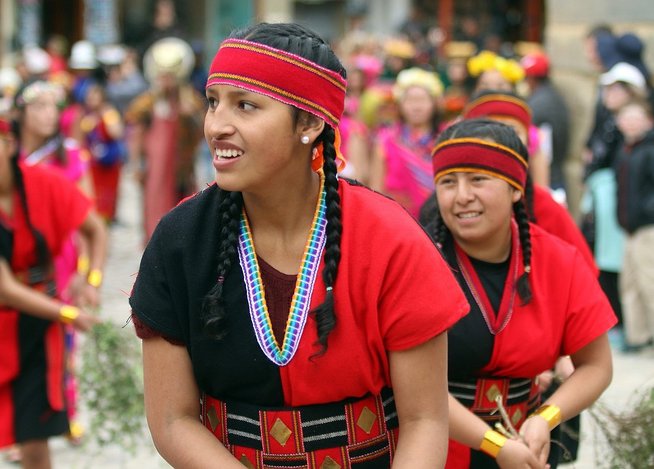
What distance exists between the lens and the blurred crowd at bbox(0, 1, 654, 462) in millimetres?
7109

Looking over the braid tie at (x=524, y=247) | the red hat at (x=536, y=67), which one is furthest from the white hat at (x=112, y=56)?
the braid tie at (x=524, y=247)

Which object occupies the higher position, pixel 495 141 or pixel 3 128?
pixel 495 141

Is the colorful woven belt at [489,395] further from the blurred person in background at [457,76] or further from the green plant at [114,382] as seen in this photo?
the blurred person in background at [457,76]

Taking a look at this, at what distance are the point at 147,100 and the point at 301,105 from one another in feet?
28.8

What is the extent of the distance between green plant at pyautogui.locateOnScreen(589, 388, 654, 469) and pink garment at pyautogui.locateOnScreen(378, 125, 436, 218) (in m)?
2.92

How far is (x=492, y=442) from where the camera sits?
341 centimetres

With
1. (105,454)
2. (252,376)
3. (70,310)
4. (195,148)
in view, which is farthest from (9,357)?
(195,148)

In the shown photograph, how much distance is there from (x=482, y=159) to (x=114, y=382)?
2.48 metres

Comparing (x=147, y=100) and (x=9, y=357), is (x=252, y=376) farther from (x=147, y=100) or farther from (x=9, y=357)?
(x=147, y=100)

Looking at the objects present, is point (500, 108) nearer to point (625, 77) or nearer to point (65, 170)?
point (65, 170)

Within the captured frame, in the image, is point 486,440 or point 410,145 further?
point 410,145

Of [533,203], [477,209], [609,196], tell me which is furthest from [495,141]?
[609,196]

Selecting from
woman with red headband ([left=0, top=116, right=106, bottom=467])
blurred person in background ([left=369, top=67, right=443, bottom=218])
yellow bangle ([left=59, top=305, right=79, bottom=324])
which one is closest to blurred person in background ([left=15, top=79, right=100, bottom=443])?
woman with red headband ([left=0, top=116, right=106, bottom=467])

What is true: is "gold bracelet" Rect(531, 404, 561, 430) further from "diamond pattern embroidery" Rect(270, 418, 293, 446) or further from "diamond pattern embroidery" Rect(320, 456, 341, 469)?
"diamond pattern embroidery" Rect(270, 418, 293, 446)
